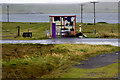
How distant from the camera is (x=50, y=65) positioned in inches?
555

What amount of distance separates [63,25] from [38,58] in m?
14.0

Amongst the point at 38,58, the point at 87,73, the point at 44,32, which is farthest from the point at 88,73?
the point at 44,32

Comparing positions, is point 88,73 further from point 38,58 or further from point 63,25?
point 63,25

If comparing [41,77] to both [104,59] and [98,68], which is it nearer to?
[98,68]

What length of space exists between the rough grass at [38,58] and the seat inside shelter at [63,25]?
7804 mm

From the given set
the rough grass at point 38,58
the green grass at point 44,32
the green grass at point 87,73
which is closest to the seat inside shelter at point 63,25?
the green grass at point 44,32

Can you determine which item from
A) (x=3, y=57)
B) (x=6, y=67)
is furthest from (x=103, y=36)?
(x=6, y=67)

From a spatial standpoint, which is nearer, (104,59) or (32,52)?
(104,59)

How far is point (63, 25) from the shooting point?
97.4 feet

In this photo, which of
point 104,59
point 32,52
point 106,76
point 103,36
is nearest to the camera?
point 106,76

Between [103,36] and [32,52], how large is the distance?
12467 mm

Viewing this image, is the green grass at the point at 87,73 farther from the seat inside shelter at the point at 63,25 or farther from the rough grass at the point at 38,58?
the seat inside shelter at the point at 63,25

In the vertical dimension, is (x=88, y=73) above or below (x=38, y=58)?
below

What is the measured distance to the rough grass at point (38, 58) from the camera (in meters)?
12.7
